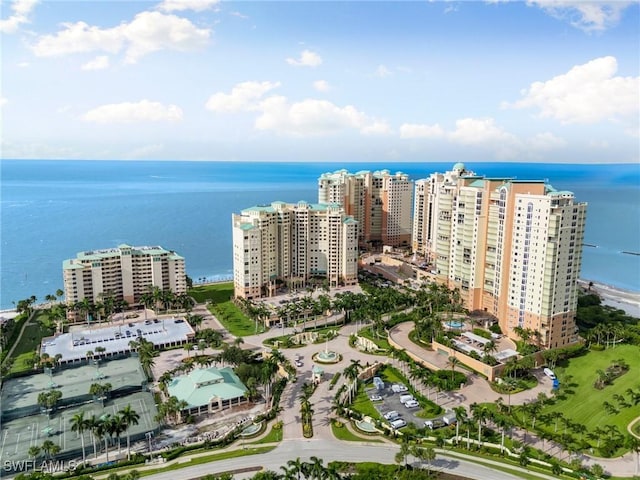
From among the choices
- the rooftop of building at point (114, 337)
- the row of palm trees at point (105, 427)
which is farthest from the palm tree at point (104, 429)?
the rooftop of building at point (114, 337)

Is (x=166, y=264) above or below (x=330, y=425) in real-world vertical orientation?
above

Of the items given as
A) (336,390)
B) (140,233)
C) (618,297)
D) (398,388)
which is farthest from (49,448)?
(140,233)

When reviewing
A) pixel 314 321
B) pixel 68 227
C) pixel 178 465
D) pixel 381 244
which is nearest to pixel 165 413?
pixel 178 465

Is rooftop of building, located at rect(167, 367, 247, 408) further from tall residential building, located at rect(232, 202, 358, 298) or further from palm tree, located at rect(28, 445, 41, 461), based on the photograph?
tall residential building, located at rect(232, 202, 358, 298)

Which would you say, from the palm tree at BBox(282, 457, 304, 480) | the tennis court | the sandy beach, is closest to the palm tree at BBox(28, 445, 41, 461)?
the tennis court

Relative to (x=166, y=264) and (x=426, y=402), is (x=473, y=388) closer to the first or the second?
(x=426, y=402)
